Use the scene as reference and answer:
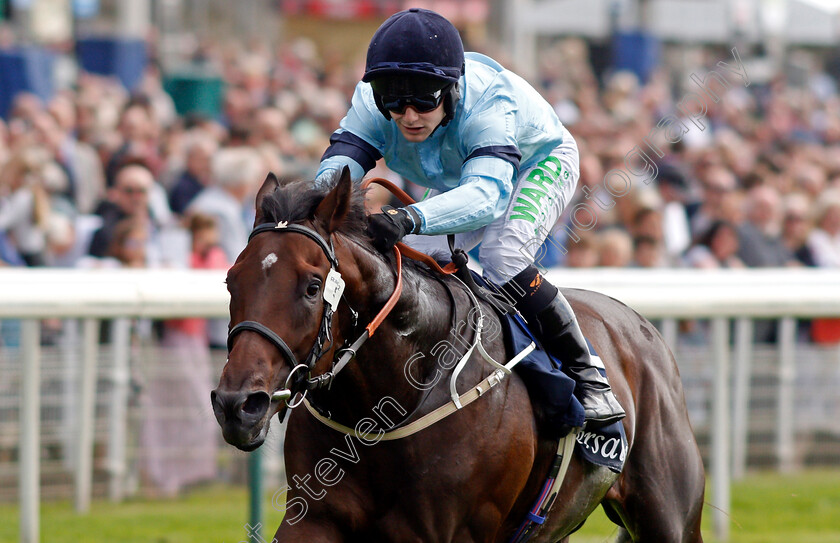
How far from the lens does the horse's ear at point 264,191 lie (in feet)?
10.3

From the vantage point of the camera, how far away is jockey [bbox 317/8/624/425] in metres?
3.40

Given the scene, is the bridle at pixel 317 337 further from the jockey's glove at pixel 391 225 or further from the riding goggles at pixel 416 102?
the riding goggles at pixel 416 102

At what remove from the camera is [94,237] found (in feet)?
23.0

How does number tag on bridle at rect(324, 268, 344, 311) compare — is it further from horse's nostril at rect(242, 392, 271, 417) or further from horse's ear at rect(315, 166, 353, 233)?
horse's nostril at rect(242, 392, 271, 417)

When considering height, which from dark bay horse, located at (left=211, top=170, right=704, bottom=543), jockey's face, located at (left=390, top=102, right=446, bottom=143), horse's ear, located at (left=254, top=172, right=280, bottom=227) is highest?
jockey's face, located at (left=390, top=102, right=446, bottom=143)

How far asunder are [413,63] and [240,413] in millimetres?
1181

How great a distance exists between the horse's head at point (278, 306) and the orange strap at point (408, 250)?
0.35 meters

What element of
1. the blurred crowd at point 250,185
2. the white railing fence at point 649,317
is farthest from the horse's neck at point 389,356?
the white railing fence at point 649,317

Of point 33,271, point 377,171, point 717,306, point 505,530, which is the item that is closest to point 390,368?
point 505,530

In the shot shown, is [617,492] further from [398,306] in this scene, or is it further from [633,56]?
[633,56]

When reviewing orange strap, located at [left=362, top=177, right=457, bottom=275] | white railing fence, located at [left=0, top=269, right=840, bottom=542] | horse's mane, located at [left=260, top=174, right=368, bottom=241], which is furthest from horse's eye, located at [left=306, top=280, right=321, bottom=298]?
white railing fence, located at [left=0, top=269, right=840, bottom=542]

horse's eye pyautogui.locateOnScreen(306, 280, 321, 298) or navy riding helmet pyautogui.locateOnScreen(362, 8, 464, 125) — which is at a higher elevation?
navy riding helmet pyautogui.locateOnScreen(362, 8, 464, 125)

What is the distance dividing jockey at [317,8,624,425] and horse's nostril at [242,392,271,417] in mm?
674

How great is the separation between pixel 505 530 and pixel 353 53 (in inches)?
712
